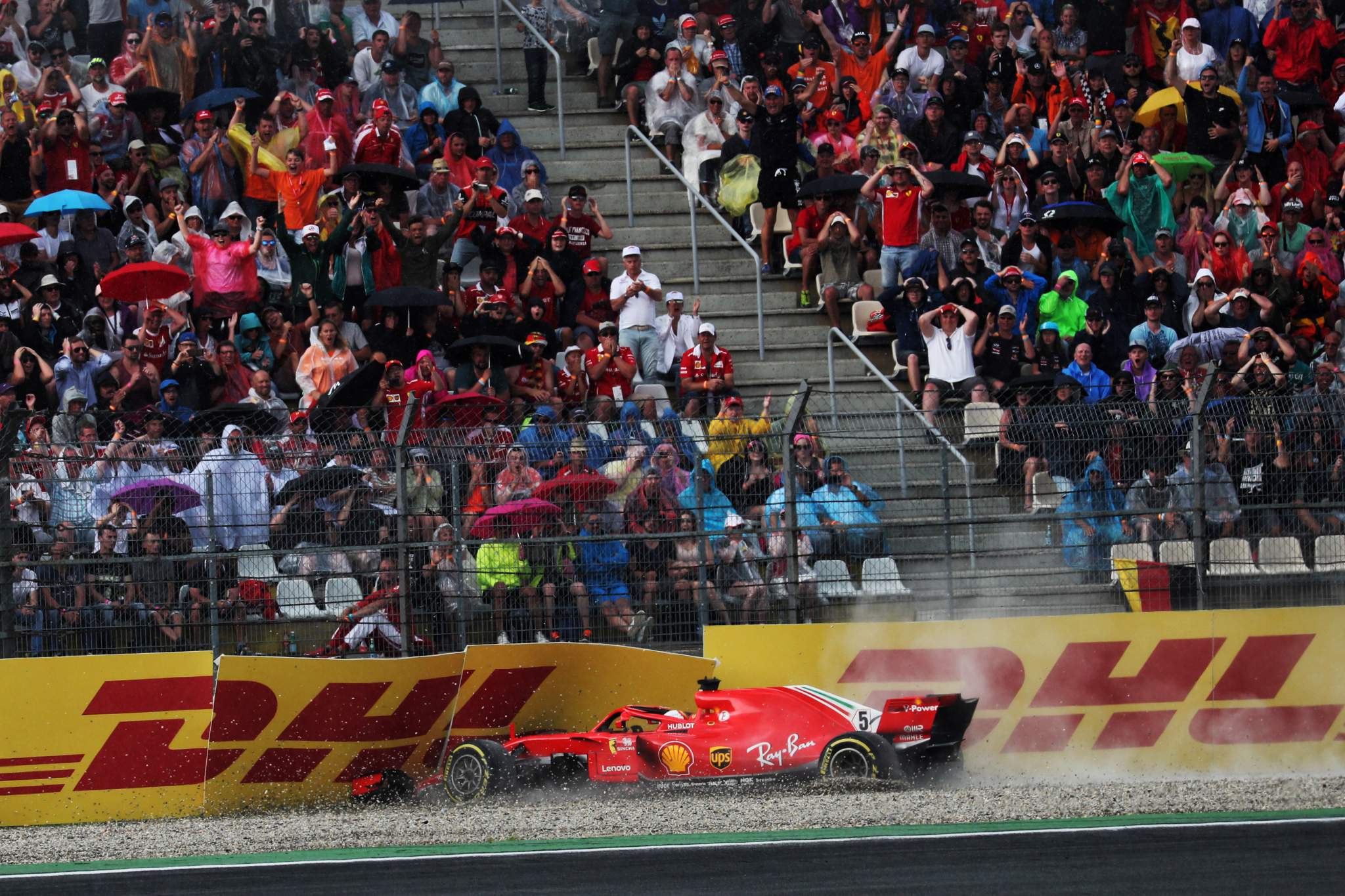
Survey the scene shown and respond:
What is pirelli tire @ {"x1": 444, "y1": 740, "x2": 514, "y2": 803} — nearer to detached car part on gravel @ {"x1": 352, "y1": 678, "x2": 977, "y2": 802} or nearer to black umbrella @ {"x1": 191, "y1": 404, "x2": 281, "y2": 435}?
detached car part on gravel @ {"x1": 352, "y1": 678, "x2": 977, "y2": 802}

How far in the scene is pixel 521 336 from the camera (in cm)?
1542

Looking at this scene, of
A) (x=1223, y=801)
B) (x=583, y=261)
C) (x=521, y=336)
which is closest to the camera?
(x=1223, y=801)

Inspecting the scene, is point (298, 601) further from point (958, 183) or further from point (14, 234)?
point (958, 183)

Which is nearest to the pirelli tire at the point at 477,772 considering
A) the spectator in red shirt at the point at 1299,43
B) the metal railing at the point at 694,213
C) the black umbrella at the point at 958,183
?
the metal railing at the point at 694,213

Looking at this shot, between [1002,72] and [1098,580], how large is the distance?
910 centimetres

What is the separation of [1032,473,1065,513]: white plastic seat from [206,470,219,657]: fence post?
206 inches

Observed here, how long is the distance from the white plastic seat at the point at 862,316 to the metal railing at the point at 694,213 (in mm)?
878

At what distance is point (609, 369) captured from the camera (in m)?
15.3

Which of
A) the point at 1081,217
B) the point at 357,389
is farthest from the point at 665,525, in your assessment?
the point at 1081,217

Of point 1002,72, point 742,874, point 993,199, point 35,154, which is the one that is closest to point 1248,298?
point 993,199

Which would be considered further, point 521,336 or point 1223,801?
point 521,336

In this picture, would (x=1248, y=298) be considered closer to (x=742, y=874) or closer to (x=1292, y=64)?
(x=1292, y=64)

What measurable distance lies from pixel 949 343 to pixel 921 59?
5014 mm

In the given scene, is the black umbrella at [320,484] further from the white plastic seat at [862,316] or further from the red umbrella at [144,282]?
the white plastic seat at [862,316]
